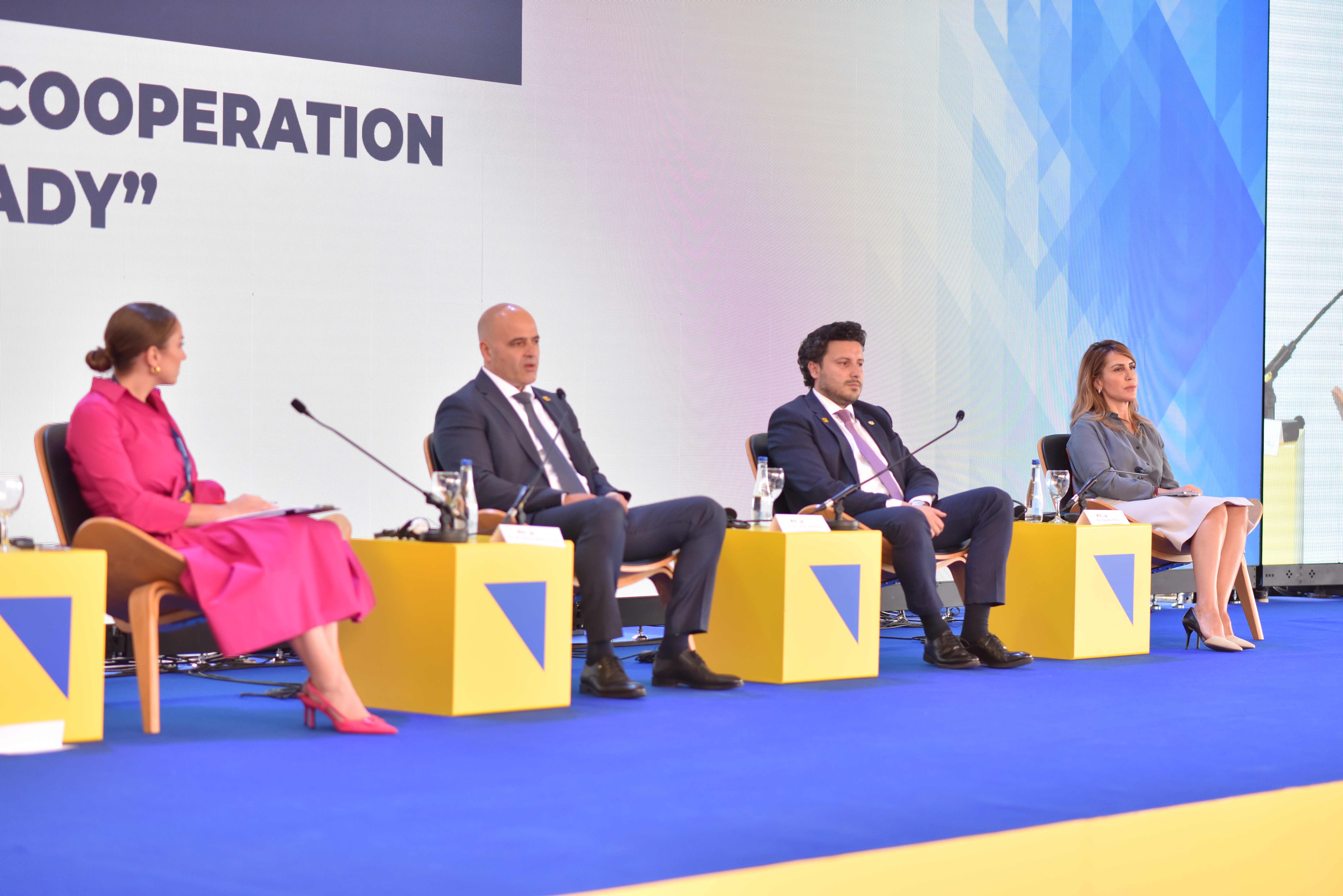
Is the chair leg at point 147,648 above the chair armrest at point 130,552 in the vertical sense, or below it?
below

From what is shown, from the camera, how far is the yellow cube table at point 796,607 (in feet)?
14.1

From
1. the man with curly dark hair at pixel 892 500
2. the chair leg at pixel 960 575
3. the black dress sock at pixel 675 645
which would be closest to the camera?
the black dress sock at pixel 675 645

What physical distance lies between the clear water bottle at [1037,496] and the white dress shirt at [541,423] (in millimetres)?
1709

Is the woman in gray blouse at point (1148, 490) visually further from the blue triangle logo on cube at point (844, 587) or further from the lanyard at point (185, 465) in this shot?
the lanyard at point (185, 465)

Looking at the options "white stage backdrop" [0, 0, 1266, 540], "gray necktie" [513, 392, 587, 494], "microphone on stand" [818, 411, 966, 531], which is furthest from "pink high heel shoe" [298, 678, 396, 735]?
"microphone on stand" [818, 411, 966, 531]

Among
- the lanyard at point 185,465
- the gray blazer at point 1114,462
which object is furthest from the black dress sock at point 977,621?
the lanyard at point 185,465

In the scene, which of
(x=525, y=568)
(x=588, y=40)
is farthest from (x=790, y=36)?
(x=525, y=568)

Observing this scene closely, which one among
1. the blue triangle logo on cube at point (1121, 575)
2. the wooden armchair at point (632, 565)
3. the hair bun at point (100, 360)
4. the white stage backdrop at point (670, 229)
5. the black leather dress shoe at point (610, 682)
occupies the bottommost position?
the black leather dress shoe at point (610, 682)

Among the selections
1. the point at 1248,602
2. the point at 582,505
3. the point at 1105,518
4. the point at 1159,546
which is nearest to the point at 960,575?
the point at 1105,518

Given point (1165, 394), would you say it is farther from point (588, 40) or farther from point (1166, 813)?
point (1166, 813)

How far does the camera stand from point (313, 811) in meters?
2.47

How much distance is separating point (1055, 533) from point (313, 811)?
10.6ft

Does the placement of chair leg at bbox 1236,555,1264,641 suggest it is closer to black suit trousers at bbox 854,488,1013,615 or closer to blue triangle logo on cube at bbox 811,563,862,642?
black suit trousers at bbox 854,488,1013,615

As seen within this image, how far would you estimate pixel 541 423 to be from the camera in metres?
4.39
